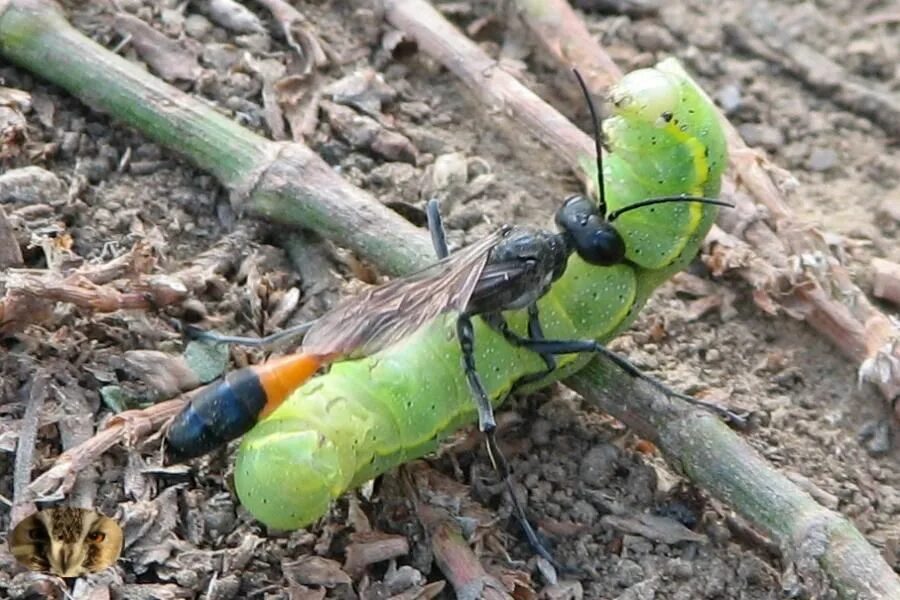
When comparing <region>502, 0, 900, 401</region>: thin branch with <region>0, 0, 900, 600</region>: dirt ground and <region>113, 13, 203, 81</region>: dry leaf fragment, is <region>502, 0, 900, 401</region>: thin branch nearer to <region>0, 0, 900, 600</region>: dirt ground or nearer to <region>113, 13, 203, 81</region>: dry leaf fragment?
<region>0, 0, 900, 600</region>: dirt ground

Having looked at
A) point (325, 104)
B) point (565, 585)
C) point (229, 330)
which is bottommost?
point (565, 585)

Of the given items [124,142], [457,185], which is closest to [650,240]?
[457,185]

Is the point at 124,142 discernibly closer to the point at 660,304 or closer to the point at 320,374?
the point at 320,374

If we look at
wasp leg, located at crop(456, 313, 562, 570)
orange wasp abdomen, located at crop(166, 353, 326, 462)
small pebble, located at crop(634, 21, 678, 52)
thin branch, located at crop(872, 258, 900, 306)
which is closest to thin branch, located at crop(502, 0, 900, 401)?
thin branch, located at crop(872, 258, 900, 306)

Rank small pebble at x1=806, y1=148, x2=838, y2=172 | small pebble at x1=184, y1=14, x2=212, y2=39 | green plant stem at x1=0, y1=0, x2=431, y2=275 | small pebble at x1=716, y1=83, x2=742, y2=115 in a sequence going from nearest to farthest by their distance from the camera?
green plant stem at x1=0, y1=0, x2=431, y2=275 < small pebble at x1=184, y1=14, x2=212, y2=39 < small pebble at x1=806, y1=148, x2=838, y2=172 < small pebble at x1=716, y1=83, x2=742, y2=115

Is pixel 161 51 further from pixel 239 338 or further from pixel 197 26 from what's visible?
pixel 239 338

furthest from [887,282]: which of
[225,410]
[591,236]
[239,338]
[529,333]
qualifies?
[225,410]

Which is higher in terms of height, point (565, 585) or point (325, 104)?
point (325, 104)
